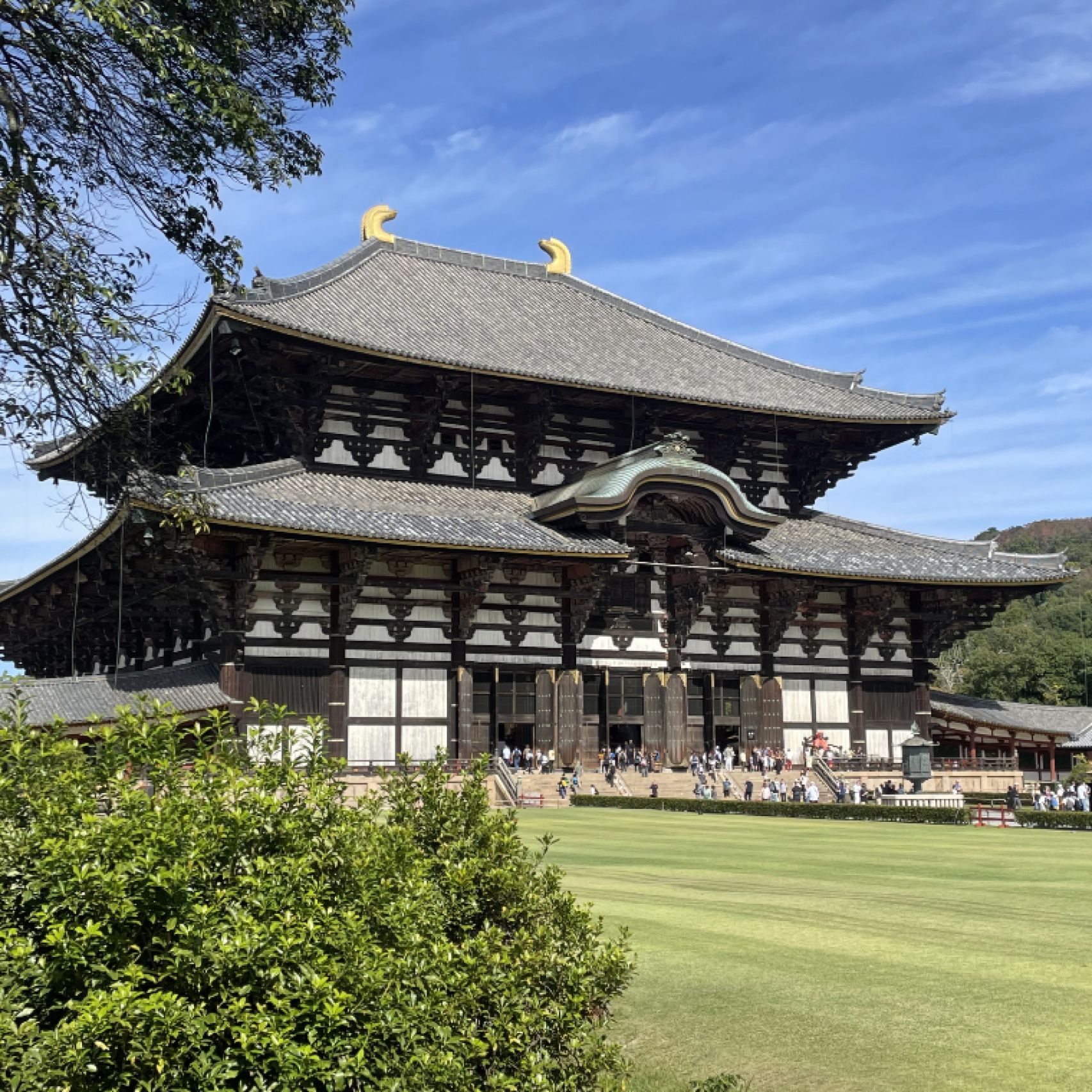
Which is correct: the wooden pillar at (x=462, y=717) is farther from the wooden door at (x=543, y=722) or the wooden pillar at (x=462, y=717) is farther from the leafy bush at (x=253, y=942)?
the leafy bush at (x=253, y=942)

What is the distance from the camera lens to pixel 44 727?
7.99 meters

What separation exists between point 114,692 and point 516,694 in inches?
488

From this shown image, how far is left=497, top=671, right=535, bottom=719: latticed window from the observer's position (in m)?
39.4

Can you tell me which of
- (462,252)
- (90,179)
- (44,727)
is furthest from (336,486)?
(44,727)

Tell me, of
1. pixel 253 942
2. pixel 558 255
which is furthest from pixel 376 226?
pixel 253 942

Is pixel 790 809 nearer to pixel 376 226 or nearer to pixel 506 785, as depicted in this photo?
pixel 506 785

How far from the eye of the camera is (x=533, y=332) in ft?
148

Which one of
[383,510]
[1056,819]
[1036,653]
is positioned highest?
[383,510]

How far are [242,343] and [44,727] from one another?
1150 inches

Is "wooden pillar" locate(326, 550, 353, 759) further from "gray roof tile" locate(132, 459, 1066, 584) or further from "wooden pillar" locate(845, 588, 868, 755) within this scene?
"wooden pillar" locate(845, 588, 868, 755)

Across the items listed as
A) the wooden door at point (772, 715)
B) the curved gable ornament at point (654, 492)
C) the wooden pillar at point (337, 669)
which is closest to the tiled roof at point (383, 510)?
the curved gable ornament at point (654, 492)

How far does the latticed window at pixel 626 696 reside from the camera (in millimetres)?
41438

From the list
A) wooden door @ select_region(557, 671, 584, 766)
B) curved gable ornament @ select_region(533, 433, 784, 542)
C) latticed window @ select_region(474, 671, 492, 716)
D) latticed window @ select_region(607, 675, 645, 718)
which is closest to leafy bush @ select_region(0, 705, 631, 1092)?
curved gable ornament @ select_region(533, 433, 784, 542)

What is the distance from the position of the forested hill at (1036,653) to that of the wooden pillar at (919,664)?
16.7 m
